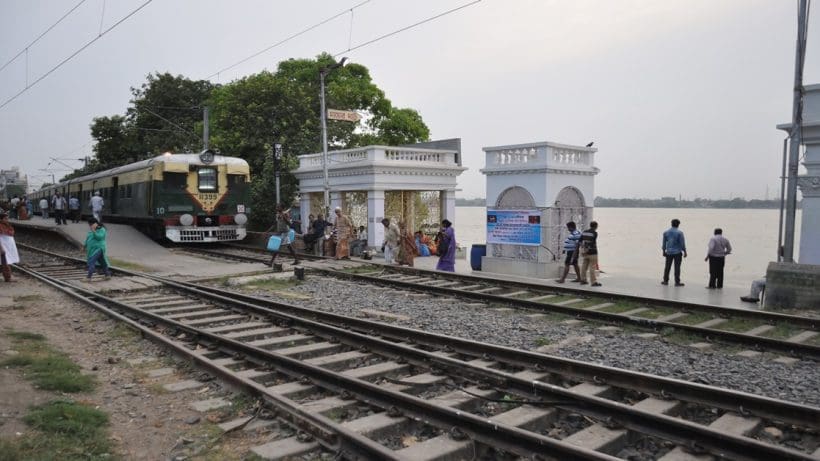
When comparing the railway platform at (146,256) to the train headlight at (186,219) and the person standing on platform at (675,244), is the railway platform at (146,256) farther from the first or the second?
Result: the person standing on platform at (675,244)

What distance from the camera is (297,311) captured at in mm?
10016

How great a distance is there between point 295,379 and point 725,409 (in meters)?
4.16

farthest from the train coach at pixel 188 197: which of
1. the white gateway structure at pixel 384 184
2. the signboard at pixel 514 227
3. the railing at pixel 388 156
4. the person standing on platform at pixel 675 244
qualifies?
the person standing on platform at pixel 675 244

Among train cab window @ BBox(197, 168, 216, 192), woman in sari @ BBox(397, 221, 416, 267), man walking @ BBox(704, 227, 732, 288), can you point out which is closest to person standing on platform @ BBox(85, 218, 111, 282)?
woman in sari @ BBox(397, 221, 416, 267)

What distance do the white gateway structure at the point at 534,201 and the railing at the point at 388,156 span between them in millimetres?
5620

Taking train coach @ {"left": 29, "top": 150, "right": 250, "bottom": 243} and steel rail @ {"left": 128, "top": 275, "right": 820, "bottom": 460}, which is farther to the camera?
train coach @ {"left": 29, "top": 150, "right": 250, "bottom": 243}

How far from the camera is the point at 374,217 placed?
21.7 meters

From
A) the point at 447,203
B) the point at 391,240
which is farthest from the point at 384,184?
the point at 391,240

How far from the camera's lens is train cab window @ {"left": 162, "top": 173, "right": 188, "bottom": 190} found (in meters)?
21.5

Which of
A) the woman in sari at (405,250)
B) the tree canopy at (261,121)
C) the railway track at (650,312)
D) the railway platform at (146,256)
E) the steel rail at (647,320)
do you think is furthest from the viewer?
the tree canopy at (261,121)

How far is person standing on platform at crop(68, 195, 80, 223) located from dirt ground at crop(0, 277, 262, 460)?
914 inches

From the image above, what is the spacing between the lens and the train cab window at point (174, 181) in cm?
2148

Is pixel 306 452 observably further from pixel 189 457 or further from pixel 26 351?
pixel 26 351

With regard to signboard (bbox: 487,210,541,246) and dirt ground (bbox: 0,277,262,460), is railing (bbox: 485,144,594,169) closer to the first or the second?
signboard (bbox: 487,210,541,246)
